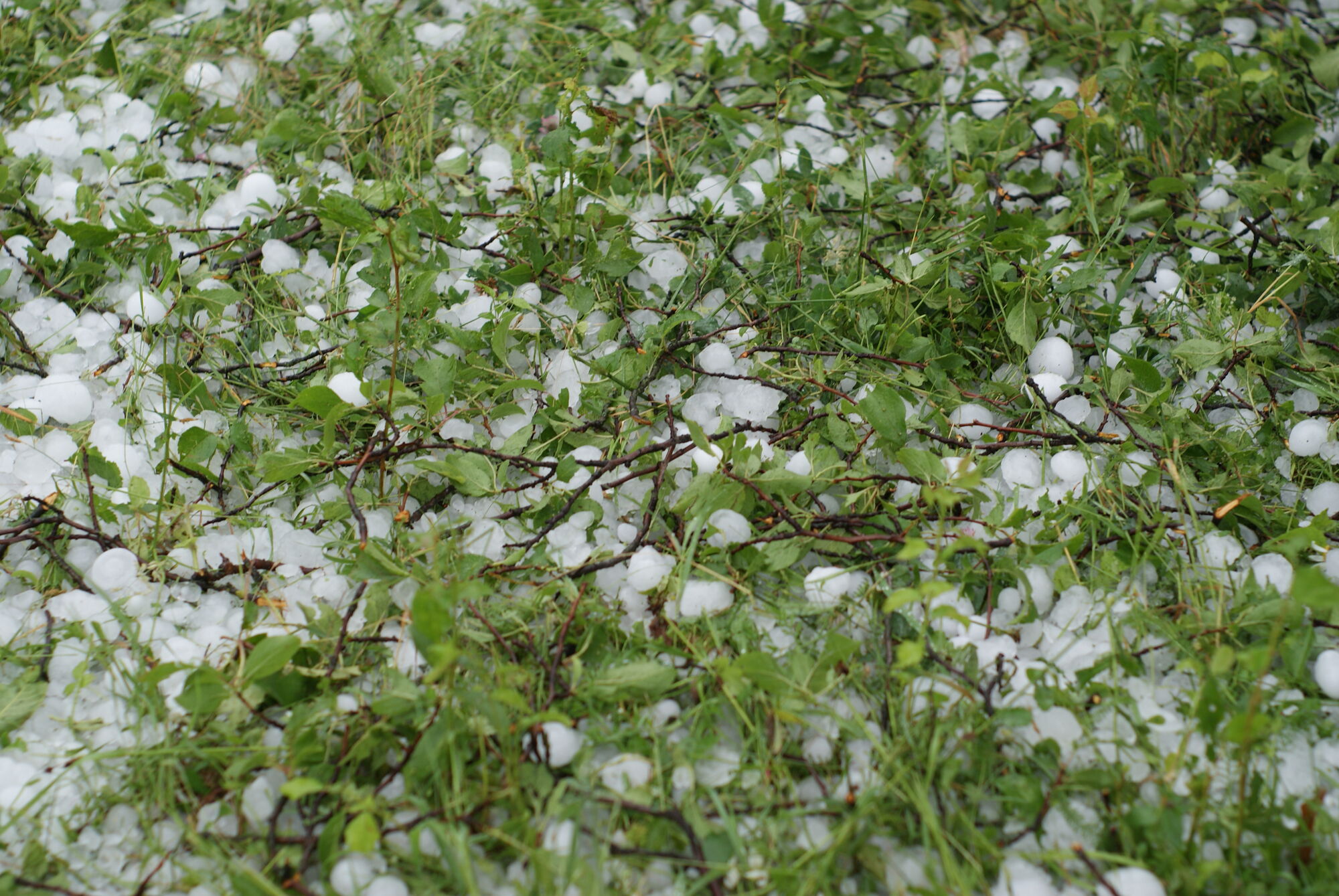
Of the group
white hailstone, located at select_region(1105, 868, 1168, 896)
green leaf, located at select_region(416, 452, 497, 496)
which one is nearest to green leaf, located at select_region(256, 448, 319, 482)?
green leaf, located at select_region(416, 452, 497, 496)

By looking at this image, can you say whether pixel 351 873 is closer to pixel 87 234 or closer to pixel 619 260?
pixel 619 260

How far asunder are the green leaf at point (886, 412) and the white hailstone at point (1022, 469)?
15cm

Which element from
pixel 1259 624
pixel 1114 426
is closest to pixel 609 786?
pixel 1259 624

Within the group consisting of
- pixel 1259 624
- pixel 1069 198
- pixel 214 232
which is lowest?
pixel 1259 624

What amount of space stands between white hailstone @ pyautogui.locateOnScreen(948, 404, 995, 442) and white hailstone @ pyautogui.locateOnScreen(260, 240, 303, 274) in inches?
39.4

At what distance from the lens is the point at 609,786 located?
900 mm

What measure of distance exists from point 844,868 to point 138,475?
0.99 meters

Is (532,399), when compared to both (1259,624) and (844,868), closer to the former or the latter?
(844,868)

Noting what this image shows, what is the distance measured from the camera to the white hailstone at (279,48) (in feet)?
5.82

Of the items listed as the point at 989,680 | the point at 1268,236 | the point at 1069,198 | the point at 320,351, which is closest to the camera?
the point at 989,680

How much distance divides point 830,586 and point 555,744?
13.9 inches

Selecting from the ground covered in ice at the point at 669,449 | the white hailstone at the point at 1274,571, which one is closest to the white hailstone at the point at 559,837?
the ground covered in ice at the point at 669,449

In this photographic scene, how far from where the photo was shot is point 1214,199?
152cm

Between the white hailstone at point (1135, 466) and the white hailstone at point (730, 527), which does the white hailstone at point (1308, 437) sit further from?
the white hailstone at point (730, 527)
